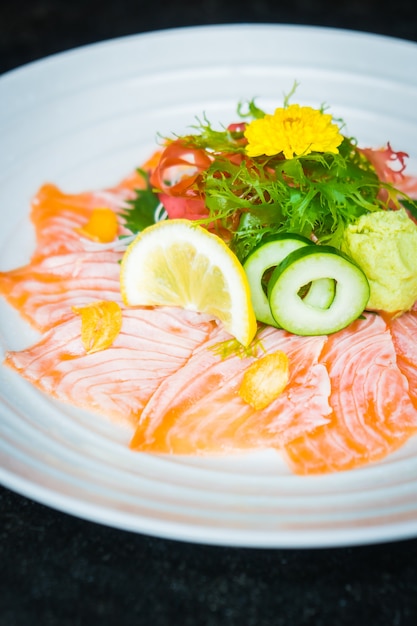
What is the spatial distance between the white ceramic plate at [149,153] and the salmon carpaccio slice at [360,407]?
54 millimetres

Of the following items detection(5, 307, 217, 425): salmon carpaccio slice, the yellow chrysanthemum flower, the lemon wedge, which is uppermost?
the yellow chrysanthemum flower

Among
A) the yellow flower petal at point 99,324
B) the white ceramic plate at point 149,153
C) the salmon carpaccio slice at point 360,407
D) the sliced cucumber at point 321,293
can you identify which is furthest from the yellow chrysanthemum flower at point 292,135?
the white ceramic plate at point 149,153

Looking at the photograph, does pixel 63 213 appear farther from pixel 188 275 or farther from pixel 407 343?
pixel 407 343

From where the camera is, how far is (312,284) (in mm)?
2311

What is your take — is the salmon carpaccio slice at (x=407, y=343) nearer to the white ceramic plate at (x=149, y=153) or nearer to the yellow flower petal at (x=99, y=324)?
the white ceramic plate at (x=149, y=153)

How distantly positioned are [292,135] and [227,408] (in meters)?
0.93

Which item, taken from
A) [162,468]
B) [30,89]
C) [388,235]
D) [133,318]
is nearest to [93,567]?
[162,468]

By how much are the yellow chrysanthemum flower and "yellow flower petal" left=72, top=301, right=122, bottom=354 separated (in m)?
0.70

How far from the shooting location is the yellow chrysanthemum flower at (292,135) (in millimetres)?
2416

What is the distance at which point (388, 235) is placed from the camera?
7.69 ft

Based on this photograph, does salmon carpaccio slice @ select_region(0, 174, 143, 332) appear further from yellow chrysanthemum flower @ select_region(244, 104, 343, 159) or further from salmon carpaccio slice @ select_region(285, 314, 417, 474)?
salmon carpaccio slice @ select_region(285, 314, 417, 474)

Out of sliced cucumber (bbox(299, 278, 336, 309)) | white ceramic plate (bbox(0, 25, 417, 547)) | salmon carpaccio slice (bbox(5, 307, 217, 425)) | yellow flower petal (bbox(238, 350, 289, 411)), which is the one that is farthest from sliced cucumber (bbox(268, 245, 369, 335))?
white ceramic plate (bbox(0, 25, 417, 547))

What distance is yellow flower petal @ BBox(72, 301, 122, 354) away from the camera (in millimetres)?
2371

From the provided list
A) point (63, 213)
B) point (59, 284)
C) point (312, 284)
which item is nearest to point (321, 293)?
point (312, 284)
